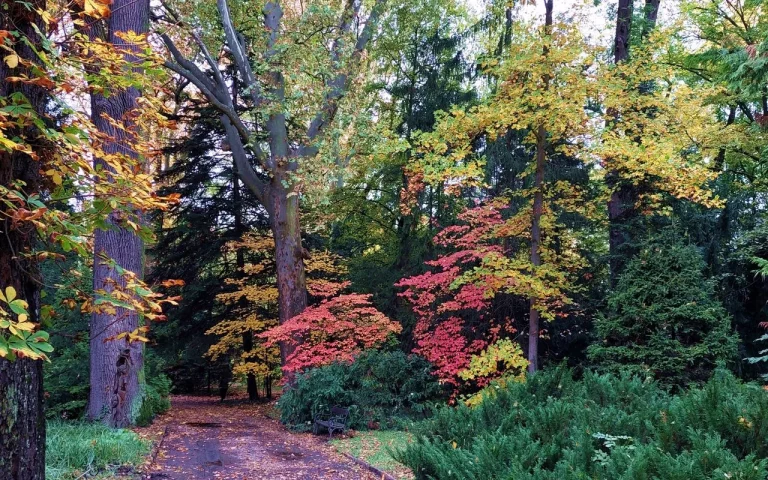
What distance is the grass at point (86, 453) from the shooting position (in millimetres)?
5395

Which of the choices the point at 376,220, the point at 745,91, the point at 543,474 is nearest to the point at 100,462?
the point at 543,474

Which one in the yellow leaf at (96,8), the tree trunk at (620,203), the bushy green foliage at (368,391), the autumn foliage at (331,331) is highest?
the tree trunk at (620,203)

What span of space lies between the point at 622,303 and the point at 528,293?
5.16 ft

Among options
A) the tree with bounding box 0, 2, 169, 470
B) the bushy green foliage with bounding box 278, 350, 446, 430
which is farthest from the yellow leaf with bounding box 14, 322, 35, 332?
the bushy green foliage with bounding box 278, 350, 446, 430

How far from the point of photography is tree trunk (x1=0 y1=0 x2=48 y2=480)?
2.55m

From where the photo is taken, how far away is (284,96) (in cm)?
1156

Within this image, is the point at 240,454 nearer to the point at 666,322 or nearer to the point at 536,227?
the point at 536,227

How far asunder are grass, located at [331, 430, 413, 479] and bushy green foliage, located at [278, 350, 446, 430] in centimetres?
73

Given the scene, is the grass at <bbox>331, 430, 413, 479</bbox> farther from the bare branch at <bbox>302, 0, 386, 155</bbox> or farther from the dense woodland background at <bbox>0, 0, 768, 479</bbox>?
the bare branch at <bbox>302, 0, 386, 155</bbox>

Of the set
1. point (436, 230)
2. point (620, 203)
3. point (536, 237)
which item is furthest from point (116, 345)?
point (620, 203)

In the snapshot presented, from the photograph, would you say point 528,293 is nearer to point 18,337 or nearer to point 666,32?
point 666,32

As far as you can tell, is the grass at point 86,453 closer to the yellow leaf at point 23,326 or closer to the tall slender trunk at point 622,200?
the yellow leaf at point 23,326

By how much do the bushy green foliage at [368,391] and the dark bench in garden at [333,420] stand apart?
0.14 metres

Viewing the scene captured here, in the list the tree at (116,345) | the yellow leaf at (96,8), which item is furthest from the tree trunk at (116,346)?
the yellow leaf at (96,8)
